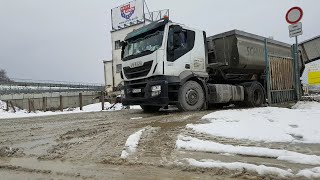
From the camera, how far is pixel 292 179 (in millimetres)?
3119

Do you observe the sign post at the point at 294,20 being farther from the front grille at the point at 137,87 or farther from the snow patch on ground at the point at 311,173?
the snow patch on ground at the point at 311,173

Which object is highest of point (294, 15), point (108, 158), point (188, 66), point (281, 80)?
point (294, 15)

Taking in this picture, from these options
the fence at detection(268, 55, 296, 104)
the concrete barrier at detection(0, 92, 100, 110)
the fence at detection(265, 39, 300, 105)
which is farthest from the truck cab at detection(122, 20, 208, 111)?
the concrete barrier at detection(0, 92, 100, 110)

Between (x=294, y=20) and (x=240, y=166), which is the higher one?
(x=294, y=20)

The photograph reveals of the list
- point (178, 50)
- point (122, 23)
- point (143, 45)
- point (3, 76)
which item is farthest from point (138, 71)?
point (3, 76)

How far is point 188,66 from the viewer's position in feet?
34.7

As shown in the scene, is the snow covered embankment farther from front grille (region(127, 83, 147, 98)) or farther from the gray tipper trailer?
front grille (region(127, 83, 147, 98))

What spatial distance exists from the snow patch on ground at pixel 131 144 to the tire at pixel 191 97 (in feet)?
14.6

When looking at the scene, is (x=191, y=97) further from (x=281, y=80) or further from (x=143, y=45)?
(x=281, y=80)

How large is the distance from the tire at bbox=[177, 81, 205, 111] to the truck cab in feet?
0.11

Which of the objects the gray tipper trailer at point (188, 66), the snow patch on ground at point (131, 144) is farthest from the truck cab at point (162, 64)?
the snow patch on ground at point (131, 144)

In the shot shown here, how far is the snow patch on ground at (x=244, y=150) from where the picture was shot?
3.66 metres

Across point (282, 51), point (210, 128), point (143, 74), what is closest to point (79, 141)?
point (210, 128)

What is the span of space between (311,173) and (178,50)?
7.40m
